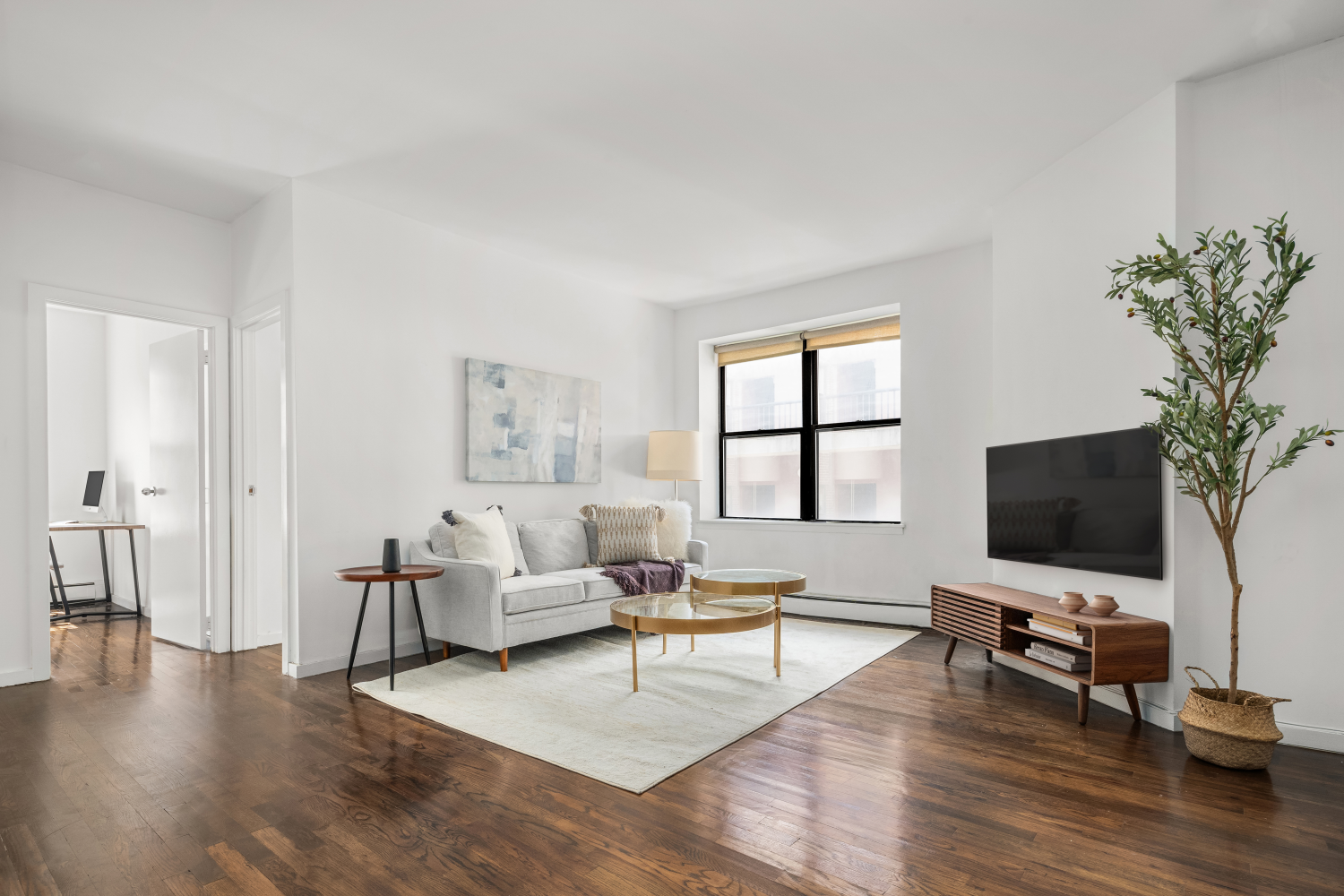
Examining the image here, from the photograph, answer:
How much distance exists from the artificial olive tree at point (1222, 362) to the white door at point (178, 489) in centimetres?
525

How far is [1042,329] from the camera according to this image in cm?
402

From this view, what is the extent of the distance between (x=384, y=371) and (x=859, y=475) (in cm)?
381

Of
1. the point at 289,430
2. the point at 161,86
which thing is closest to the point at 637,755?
the point at 289,430

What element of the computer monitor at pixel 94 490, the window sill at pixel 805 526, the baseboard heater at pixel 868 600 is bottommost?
the baseboard heater at pixel 868 600

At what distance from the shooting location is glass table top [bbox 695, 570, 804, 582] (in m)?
4.48

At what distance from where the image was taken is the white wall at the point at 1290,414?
2914mm

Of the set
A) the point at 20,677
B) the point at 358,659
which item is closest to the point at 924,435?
the point at 358,659

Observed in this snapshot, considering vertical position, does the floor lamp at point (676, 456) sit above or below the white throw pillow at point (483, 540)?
above

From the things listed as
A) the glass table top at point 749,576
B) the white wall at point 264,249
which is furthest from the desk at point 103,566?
the glass table top at point 749,576

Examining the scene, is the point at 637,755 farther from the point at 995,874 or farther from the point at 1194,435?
the point at 1194,435

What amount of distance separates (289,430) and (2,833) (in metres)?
2.30

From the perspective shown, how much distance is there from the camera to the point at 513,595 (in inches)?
161

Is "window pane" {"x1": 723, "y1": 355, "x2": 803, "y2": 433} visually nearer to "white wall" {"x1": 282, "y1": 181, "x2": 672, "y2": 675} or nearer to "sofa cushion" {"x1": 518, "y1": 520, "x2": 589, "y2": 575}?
"white wall" {"x1": 282, "y1": 181, "x2": 672, "y2": 675}

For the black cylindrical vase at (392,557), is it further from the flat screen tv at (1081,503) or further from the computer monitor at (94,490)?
the computer monitor at (94,490)
